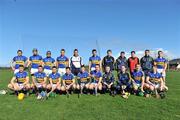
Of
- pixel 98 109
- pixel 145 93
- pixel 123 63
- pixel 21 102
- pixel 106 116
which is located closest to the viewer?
pixel 106 116

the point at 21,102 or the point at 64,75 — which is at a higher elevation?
the point at 64,75

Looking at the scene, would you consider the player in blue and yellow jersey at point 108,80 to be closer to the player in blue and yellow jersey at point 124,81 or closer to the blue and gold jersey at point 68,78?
the player in blue and yellow jersey at point 124,81

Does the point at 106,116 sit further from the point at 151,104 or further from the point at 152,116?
the point at 151,104

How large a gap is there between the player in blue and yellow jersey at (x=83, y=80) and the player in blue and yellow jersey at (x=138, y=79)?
2214 millimetres

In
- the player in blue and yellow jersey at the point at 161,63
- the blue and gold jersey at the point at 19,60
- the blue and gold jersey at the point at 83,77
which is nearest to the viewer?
the blue and gold jersey at the point at 83,77

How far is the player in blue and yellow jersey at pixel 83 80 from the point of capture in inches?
603

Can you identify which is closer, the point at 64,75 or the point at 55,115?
the point at 55,115

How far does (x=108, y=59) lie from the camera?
16.0 m

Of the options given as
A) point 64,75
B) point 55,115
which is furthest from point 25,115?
point 64,75

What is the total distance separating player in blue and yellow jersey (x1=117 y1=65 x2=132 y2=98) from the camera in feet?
49.0

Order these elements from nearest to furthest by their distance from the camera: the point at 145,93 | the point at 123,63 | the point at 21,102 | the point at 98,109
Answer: the point at 98,109, the point at 21,102, the point at 145,93, the point at 123,63

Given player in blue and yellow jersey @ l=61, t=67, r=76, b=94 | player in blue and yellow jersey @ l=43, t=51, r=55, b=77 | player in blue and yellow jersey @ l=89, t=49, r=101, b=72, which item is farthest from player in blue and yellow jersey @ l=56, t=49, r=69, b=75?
player in blue and yellow jersey @ l=89, t=49, r=101, b=72

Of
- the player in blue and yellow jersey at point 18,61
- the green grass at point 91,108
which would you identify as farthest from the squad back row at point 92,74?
the green grass at point 91,108

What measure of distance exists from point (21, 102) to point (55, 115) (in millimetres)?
2620
